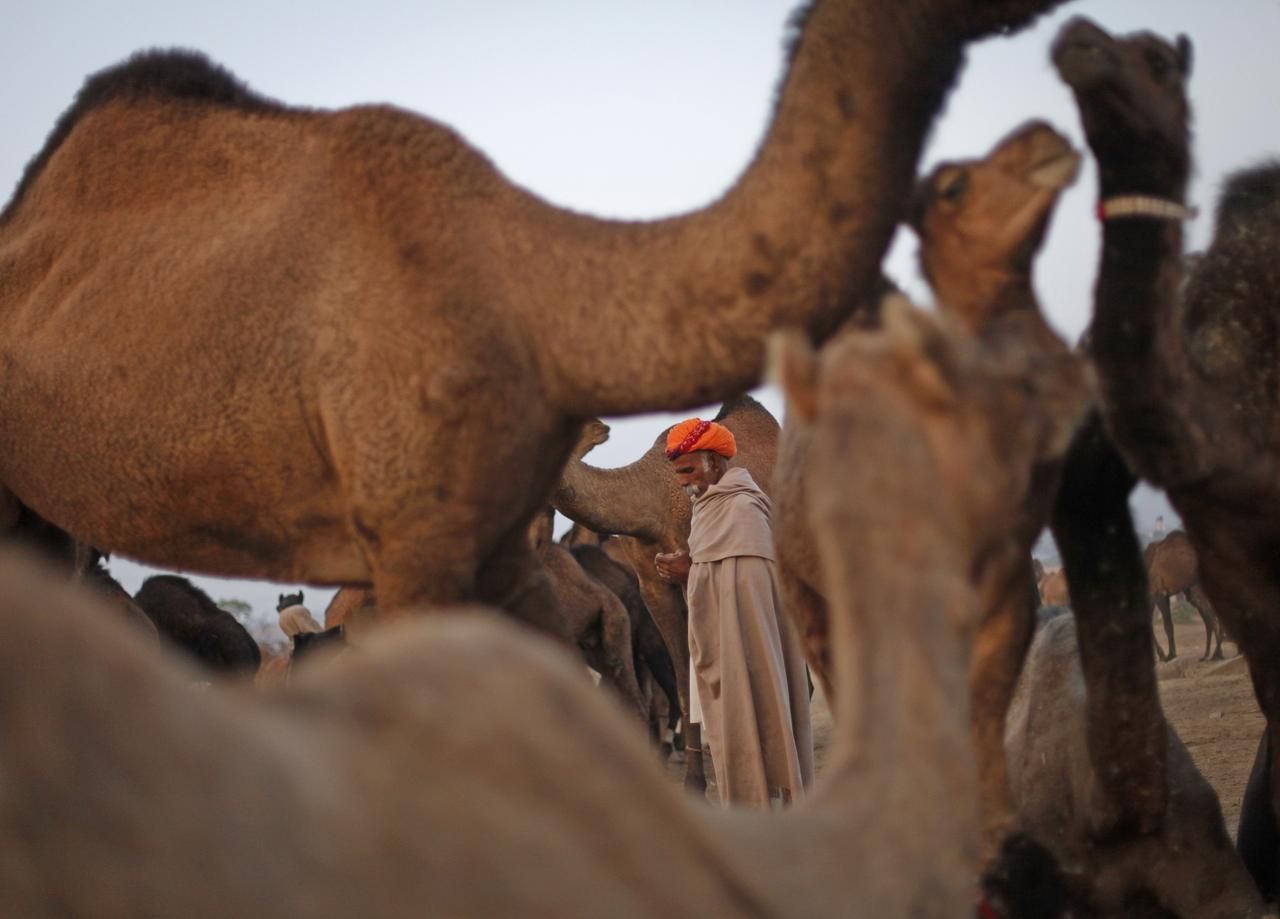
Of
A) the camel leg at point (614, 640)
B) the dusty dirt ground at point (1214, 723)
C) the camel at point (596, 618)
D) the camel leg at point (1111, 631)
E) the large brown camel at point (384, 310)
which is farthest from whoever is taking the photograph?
the camel leg at point (614, 640)

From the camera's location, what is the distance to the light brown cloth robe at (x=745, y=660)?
7582 millimetres

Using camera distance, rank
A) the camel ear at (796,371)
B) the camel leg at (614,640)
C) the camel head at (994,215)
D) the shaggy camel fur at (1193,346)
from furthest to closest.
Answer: the camel leg at (614,640) → the shaggy camel fur at (1193,346) → the camel head at (994,215) → the camel ear at (796,371)

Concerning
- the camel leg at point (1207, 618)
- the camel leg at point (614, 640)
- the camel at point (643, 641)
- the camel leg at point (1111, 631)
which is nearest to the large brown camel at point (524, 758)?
the camel leg at point (1111, 631)

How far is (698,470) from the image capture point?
8578 mm

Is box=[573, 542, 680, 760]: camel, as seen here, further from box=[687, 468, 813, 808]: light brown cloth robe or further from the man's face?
box=[687, 468, 813, 808]: light brown cloth robe

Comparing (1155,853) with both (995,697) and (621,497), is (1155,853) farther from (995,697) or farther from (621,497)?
(621,497)

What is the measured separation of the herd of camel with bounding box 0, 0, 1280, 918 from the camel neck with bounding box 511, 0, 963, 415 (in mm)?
12

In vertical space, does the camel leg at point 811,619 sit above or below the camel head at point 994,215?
below

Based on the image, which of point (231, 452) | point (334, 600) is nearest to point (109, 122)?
point (231, 452)

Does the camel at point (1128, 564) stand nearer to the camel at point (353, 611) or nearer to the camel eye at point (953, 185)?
the camel eye at point (953, 185)

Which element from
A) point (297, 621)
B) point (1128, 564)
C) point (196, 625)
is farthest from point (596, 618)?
point (1128, 564)

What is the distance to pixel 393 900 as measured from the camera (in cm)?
125

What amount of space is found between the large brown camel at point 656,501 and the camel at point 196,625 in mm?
2519

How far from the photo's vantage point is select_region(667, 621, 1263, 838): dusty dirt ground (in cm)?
853
